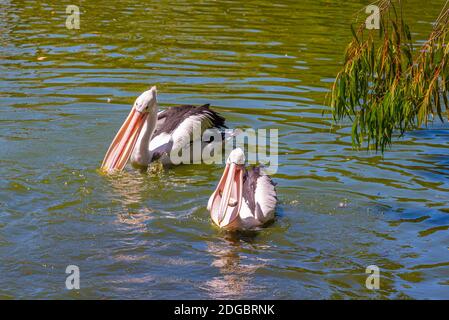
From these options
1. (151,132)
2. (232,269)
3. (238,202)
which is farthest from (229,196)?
(151,132)

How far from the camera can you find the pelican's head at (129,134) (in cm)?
934

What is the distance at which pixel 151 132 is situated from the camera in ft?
32.6

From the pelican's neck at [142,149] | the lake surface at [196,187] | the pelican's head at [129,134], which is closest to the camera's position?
the lake surface at [196,187]

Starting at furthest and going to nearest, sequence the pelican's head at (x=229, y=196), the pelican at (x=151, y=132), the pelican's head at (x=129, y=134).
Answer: the pelican at (x=151, y=132) < the pelican's head at (x=129, y=134) < the pelican's head at (x=229, y=196)

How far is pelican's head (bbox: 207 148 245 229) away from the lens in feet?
25.6

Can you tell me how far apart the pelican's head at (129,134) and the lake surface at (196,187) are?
0.20 m

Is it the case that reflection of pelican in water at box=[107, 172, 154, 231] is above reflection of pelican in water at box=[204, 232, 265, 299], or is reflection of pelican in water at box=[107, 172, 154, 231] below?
above

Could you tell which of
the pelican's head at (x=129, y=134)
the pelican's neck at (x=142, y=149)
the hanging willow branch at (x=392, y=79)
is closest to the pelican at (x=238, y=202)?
the hanging willow branch at (x=392, y=79)

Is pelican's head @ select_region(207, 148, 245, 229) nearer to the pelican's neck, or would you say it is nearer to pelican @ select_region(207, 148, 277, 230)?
pelican @ select_region(207, 148, 277, 230)

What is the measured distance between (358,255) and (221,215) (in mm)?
1253

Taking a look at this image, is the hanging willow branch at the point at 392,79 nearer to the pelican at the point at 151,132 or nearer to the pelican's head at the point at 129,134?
the pelican at the point at 151,132

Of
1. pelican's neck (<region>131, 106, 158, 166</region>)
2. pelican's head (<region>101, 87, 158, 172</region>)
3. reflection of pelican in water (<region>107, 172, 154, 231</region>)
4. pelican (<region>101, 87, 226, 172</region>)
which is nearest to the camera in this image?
reflection of pelican in water (<region>107, 172, 154, 231</region>)

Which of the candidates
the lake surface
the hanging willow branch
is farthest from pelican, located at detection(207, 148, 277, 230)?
the hanging willow branch

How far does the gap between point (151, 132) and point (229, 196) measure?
2.31 meters
